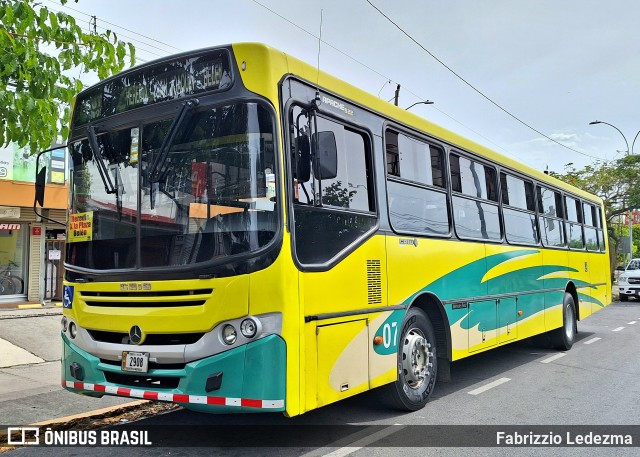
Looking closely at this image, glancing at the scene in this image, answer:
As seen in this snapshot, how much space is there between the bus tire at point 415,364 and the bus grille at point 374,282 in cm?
59

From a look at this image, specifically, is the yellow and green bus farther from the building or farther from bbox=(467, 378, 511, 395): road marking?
the building

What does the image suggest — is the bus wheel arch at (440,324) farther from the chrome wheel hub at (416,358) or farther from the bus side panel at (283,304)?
the bus side panel at (283,304)

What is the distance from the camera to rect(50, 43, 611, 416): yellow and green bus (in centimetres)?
404

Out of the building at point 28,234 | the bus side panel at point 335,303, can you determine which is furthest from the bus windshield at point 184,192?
the building at point 28,234

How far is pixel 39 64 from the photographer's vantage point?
585 cm

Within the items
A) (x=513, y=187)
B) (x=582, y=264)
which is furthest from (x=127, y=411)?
(x=582, y=264)

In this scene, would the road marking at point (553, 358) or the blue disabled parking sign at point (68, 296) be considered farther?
the road marking at point (553, 358)

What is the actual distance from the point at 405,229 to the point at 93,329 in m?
3.15

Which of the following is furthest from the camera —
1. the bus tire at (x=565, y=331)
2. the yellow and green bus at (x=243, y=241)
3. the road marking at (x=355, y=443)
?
the bus tire at (x=565, y=331)

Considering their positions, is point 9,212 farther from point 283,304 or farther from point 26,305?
point 283,304

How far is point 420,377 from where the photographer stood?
5.90 meters

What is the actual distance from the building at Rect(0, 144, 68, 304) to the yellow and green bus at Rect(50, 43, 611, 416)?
11156mm

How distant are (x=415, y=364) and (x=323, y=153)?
262 centimetres

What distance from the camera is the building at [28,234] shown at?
14859mm
